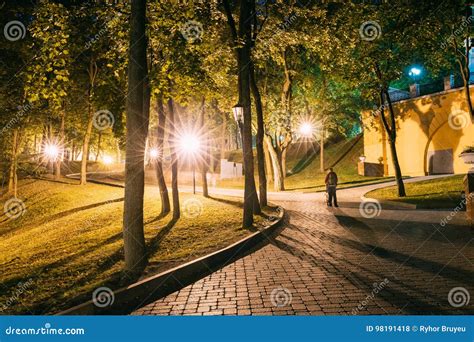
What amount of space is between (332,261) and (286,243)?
207 centimetres

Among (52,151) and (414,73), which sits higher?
(414,73)

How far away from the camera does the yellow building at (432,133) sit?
2561 centimetres

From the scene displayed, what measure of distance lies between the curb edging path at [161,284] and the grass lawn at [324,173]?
20.7 metres
